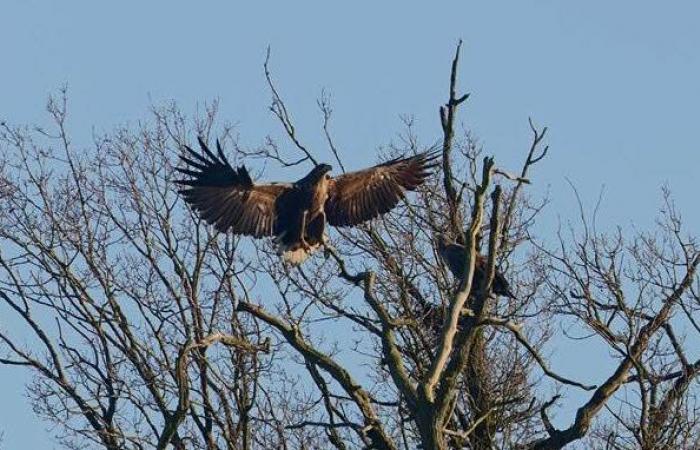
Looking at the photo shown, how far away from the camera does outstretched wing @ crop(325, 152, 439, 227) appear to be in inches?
624

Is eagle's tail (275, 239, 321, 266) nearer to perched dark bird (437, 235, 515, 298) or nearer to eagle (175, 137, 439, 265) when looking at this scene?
eagle (175, 137, 439, 265)

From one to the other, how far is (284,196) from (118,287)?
113 inches

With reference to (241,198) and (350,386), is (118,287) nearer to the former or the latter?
(241,198)

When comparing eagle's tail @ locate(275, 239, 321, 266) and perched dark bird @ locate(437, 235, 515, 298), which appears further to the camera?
eagle's tail @ locate(275, 239, 321, 266)

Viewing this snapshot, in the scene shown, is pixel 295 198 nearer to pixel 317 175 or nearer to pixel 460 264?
pixel 317 175

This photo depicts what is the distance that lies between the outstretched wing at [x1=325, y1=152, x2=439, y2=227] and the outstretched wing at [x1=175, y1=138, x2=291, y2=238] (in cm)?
53

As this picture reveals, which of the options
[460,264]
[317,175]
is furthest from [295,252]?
[460,264]

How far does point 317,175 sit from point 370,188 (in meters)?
0.65

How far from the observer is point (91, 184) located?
61.3ft

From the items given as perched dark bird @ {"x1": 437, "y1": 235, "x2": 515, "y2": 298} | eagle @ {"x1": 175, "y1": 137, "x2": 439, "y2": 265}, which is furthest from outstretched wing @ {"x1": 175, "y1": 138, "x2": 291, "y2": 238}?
perched dark bird @ {"x1": 437, "y1": 235, "x2": 515, "y2": 298}

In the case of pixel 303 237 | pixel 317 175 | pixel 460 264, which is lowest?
pixel 460 264

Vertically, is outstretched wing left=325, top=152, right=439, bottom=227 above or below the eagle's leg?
above

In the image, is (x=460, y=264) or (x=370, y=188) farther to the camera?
(x=370, y=188)

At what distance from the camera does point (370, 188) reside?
15.9 meters
